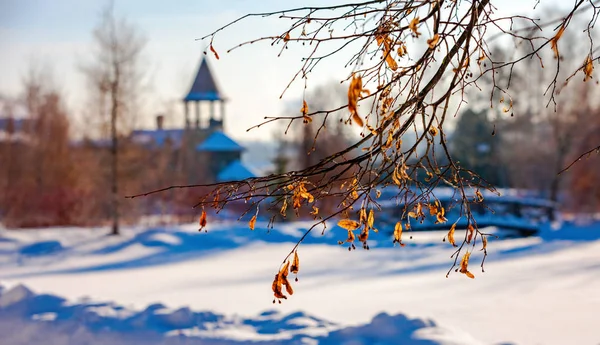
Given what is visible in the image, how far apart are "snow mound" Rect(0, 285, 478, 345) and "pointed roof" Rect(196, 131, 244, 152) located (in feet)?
69.1

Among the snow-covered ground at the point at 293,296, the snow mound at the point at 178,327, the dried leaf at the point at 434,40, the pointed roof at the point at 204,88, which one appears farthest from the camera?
the pointed roof at the point at 204,88

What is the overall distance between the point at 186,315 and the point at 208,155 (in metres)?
21.6

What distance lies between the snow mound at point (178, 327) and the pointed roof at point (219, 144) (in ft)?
69.1

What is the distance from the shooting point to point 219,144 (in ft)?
92.8

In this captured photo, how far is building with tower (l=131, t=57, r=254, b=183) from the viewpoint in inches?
1012

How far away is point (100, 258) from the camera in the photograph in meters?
13.1

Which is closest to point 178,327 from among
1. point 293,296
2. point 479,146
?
point 293,296

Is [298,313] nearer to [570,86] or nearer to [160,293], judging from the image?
[160,293]

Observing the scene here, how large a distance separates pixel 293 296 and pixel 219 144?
2043 centimetres

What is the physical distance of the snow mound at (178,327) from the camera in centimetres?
546

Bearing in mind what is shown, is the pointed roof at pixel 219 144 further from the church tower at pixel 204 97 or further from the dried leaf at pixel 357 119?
the dried leaf at pixel 357 119

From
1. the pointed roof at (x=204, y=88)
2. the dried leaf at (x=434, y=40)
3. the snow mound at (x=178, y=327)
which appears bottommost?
the snow mound at (x=178, y=327)

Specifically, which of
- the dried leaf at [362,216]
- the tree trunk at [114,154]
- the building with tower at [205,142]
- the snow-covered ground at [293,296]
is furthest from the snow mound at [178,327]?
the building with tower at [205,142]

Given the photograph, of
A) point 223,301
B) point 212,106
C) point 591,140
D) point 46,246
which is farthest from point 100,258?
point 212,106
